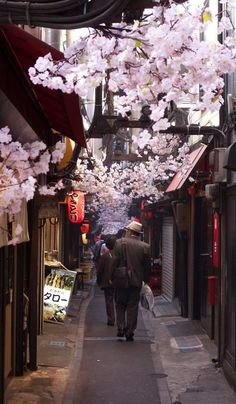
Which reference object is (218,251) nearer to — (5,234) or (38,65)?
(5,234)

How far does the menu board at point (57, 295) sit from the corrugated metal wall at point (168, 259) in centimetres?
573

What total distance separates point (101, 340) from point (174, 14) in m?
10.5

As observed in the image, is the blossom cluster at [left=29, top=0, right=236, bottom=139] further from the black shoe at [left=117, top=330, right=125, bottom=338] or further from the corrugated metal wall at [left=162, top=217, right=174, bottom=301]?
the corrugated metal wall at [left=162, top=217, right=174, bottom=301]

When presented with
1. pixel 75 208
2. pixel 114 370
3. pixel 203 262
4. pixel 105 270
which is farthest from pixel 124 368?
pixel 75 208

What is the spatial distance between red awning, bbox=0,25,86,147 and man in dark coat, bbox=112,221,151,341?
16.3ft

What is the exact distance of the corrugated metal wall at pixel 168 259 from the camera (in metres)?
19.5

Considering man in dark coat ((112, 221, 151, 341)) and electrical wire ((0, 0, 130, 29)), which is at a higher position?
electrical wire ((0, 0, 130, 29))

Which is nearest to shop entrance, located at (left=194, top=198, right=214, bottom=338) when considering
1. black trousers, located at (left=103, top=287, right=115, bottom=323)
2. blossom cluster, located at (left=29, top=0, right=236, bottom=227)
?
black trousers, located at (left=103, top=287, right=115, bottom=323)

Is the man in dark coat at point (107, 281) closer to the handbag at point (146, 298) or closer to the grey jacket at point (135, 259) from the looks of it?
the handbag at point (146, 298)

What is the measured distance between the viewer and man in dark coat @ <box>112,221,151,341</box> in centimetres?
1259

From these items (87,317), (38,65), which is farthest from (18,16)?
(87,317)

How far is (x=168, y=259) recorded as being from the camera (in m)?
20.6

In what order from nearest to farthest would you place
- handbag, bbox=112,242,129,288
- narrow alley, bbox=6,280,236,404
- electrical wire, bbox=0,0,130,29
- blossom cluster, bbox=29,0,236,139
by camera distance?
electrical wire, bbox=0,0,130,29 < blossom cluster, bbox=29,0,236,139 < narrow alley, bbox=6,280,236,404 < handbag, bbox=112,242,129,288

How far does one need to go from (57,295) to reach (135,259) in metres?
2.38
